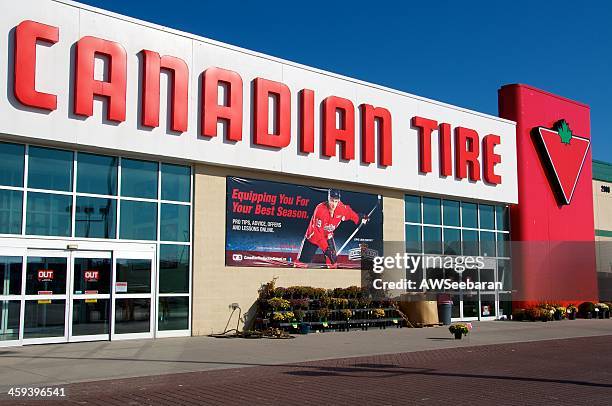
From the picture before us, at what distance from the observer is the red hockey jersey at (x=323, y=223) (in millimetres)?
24172

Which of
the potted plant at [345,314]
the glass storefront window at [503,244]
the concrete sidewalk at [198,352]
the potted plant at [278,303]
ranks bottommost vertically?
the concrete sidewalk at [198,352]

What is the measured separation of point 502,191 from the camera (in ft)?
103

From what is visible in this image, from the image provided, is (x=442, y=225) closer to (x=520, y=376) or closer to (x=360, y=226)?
(x=360, y=226)

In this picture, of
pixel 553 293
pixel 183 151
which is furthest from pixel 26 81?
pixel 553 293

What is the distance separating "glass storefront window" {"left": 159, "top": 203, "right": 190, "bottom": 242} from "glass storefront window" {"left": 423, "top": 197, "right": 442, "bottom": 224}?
1128cm

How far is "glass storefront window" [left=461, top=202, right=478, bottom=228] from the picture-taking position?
2994 centimetres

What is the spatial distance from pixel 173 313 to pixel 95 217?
3.73 m

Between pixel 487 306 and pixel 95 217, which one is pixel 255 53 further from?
pixel 487 306

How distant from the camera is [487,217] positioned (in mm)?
31109

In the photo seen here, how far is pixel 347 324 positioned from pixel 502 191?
11.9m

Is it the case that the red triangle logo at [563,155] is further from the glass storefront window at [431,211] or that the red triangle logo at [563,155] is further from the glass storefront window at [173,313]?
the glass storefront window at [173,313]

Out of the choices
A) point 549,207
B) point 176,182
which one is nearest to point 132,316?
point 176,182

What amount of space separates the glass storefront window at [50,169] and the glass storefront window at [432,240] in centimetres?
1495

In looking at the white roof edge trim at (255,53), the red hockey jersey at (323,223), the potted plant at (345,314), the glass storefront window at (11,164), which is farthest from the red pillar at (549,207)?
the glass storefront window at (11,164)
